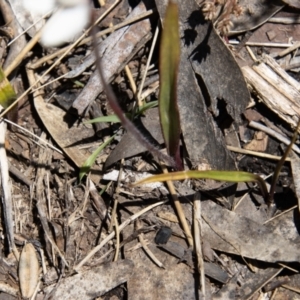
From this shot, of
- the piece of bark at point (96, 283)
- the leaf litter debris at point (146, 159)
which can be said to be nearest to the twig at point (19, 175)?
the leaf litter debris at point (146, 159)

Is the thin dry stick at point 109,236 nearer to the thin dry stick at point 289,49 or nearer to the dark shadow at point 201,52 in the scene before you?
the dark shadow at point 201,52

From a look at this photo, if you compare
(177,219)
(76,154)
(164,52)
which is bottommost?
(177,219)

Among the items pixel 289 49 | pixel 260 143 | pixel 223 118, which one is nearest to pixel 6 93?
pixel 223 118

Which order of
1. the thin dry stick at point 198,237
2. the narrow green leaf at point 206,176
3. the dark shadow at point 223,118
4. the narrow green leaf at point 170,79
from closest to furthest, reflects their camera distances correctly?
the narrow green leaf at point 170,79 → the narrow green leaf at point 206,176 → the thin dry stick at point 198,237 → the dark shadow at point 223,118

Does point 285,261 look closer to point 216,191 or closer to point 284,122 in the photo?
point 216,191

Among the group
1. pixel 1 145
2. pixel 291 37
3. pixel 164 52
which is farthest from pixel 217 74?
pixel 1 145

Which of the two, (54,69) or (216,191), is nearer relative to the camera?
(216,191)

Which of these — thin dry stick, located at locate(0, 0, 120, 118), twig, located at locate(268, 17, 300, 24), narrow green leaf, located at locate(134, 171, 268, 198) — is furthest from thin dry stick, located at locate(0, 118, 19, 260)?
twig, located at locate(268, 17, 300, 24)
